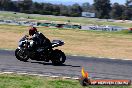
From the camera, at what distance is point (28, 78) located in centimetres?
1224

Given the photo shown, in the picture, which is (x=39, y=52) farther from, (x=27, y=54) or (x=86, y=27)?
(x=86, y=27)

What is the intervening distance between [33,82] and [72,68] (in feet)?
13.7

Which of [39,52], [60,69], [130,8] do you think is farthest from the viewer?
[130,8]

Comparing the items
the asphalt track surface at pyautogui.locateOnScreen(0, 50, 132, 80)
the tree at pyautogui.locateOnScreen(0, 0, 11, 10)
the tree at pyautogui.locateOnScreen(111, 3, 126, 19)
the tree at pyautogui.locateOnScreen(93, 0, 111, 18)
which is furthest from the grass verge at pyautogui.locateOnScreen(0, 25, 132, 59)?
the tree at pyautogui.locateOnScreen(111, 3, 126, 19)

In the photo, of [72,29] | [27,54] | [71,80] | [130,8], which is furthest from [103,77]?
[130,8]

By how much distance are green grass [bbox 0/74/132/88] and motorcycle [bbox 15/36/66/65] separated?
13.0ft

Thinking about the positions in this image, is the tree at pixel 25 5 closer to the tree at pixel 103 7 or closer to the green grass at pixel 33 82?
the tree at pixel 103 7

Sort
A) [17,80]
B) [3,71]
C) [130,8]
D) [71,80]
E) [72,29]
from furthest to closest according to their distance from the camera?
1. [130,8]
2. [72,29]
3. [3,71]
4. [71,80]
5. [17,80]

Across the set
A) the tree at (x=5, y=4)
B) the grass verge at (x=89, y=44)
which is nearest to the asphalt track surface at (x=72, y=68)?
the grass verge at (x=89, y=44)

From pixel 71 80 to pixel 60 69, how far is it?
255 cm

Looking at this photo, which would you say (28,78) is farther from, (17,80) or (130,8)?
(130,8)

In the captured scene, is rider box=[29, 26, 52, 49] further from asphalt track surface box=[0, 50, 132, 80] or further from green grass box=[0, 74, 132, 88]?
green grass box=[0, 74, 132, 88]

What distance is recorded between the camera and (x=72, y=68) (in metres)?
15.5

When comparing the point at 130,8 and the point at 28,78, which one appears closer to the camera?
the point at 28,78
